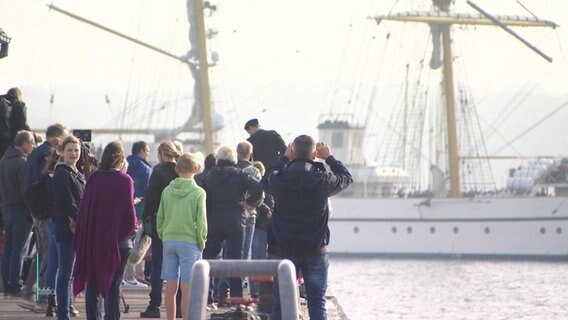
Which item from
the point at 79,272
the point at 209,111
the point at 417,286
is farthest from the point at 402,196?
the point at 79,272

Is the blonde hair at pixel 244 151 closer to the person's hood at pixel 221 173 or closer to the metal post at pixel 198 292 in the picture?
the person's hood at pixel 221 173

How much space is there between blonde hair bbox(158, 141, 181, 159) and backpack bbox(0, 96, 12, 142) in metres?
3.28

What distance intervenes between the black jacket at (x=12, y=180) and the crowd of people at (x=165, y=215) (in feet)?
0.38

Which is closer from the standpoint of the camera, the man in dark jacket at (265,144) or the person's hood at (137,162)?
the person's hood at (137,162)

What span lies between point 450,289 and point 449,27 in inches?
1326

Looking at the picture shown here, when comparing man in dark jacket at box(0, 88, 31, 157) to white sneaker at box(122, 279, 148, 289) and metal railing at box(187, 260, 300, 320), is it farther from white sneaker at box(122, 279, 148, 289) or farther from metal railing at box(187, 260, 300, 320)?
metal railing at box(187, 260, 300, 320)

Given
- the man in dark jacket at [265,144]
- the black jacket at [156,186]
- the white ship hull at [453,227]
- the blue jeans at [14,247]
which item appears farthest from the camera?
the white ship hull at [453,227]

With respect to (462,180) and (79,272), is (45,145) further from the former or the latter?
(462,180)

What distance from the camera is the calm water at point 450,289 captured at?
1672 inches

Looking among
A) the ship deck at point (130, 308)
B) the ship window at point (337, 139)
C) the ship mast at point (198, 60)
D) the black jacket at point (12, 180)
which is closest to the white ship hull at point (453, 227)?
the ship mast at point (198, 60)

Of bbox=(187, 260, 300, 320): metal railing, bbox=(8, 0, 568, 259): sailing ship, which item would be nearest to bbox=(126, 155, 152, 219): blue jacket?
bbox=(187, 260, 300, 320): metal railing

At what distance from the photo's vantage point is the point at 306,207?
15242mm

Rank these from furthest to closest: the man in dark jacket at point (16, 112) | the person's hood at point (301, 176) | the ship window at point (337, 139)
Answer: the ship window at point (337, 139), the man in dark jacket at point (16, 112), the person's hood at point (301, 176)

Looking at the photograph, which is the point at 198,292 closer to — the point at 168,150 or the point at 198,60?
the point at 168,150
